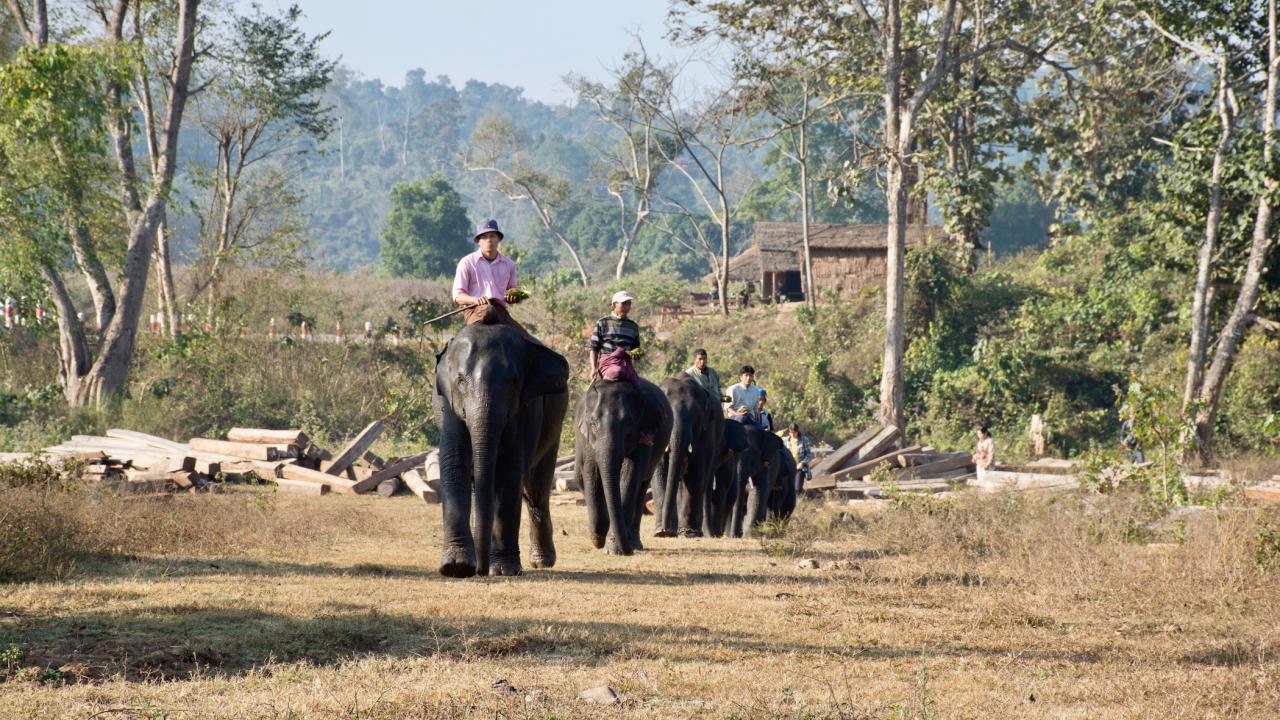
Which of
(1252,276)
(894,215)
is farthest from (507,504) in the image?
(894,215)

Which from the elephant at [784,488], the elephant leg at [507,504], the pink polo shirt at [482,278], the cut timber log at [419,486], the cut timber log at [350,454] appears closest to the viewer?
the elephant leg at [507,504]

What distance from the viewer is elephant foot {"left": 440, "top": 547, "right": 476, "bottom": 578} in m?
8.75

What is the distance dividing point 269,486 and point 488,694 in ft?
43.6

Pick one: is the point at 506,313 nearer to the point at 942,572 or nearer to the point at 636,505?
the point at 636,505

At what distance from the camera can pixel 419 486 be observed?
19047mm

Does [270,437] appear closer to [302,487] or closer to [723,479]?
[302,487]

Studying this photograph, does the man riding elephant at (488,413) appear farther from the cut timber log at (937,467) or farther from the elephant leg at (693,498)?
the cut timber log at (937,467)

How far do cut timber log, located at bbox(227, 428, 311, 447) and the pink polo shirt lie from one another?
10.9 metres

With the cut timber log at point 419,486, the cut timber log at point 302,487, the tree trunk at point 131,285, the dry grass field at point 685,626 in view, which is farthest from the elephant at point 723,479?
the tree trunk at point 131,285

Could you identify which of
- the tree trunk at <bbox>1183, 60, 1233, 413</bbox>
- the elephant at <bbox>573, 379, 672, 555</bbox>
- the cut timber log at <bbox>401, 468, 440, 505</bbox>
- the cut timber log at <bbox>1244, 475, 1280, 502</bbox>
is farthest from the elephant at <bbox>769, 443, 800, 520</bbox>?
the tree trunk at <bbox>1183, 60, 1233, 413</bbox>

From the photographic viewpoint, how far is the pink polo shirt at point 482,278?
9844 mm

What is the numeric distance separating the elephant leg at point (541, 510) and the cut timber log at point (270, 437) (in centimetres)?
1033

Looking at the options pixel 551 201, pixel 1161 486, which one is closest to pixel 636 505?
pixel 1161 486

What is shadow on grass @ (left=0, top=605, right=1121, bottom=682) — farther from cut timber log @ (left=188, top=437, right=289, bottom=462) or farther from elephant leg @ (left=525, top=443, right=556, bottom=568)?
cut timber log @ (left=188, top=437, right=289, bottom=462)
